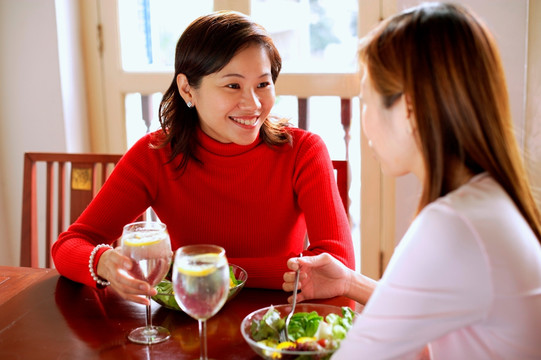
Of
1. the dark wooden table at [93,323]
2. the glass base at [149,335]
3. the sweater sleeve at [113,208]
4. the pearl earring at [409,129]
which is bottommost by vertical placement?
the dark wooden table at [93,323]

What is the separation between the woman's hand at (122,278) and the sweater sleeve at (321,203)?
481mm

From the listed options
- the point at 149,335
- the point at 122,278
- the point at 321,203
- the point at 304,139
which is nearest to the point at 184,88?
the point at 304,139

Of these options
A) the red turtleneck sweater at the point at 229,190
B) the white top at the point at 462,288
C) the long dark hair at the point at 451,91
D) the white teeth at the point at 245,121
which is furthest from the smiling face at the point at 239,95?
the white top at the point at 462,288

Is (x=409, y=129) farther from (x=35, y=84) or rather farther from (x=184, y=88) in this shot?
(x=35, y=84)

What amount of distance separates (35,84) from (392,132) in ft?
7.36

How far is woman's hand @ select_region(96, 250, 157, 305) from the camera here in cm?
117

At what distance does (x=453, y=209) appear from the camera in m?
0.84

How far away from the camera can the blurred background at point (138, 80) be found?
8.38 ft

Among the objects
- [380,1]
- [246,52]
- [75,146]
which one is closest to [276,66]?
[246,52]

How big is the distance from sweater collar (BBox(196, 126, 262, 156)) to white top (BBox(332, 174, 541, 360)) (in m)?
0.97

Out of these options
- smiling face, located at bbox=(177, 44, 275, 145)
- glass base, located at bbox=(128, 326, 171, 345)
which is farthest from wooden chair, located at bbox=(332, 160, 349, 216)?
glass base, located at bbox=(128, 326, 171, 345)

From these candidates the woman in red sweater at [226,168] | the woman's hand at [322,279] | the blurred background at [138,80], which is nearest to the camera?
the woman's hand at [322,279]

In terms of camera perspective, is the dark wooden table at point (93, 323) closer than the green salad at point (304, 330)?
No

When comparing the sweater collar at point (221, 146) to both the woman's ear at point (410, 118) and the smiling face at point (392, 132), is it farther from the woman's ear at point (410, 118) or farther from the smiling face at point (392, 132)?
the woman's ear at point (410, 118)
